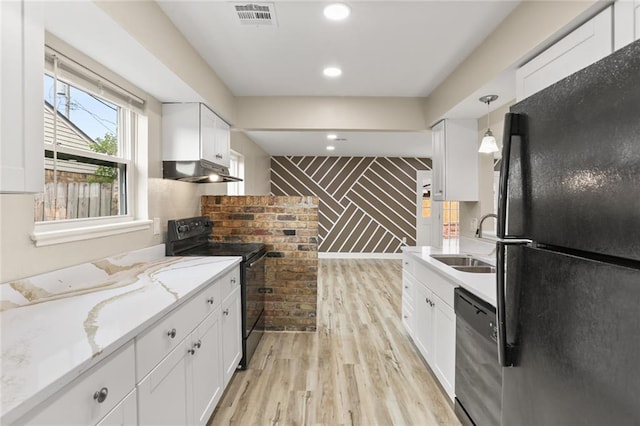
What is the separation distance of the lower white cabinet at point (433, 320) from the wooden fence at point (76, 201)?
2.30m

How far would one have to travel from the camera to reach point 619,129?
0.64 metres

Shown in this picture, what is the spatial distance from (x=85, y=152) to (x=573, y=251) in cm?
235

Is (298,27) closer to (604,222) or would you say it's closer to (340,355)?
(604,222)

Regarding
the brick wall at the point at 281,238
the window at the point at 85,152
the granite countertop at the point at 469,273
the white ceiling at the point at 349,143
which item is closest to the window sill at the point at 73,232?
the window at the point at 85,152

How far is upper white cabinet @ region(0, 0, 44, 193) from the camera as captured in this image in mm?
872

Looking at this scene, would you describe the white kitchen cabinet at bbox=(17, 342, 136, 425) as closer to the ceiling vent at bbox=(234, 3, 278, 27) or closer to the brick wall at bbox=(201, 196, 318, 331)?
the ceiling vent at bbox=(234, 3, 278, 27)

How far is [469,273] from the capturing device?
209 centimetres

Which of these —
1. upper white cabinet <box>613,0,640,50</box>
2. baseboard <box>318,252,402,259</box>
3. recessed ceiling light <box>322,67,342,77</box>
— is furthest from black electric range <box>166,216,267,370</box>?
baseboard <box>318,252,402,259</box>

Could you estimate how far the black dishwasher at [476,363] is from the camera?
1.53m

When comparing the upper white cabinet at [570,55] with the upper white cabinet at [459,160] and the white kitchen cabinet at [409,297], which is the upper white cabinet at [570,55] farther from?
the white kitchen cabinet at [409,297]

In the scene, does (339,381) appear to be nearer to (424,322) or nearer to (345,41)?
(424,322)

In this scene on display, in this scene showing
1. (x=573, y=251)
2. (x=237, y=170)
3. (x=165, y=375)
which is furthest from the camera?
(x=237, y=170)

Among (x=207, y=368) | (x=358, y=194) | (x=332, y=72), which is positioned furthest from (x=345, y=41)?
(x=358, y=194)

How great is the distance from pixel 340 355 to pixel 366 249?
15.6 feet
